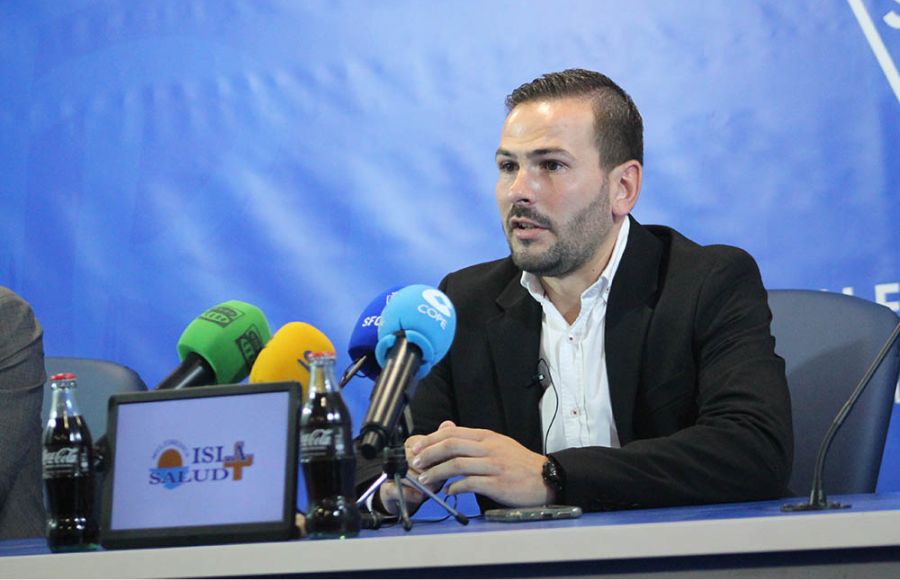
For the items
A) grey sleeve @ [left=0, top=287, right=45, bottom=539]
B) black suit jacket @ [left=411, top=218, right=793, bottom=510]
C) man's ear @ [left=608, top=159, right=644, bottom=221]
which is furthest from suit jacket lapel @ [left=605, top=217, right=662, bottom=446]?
grey sleeve @ [left=0, top=287, right=45, bottom=539]

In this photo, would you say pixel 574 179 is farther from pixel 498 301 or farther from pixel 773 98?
pixel 773 98

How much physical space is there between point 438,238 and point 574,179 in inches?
30.5

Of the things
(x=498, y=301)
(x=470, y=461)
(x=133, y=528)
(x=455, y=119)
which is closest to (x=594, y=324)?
(x=498, y=301)

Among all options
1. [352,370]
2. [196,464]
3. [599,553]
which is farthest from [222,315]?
[599,553]

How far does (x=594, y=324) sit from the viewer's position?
261 centimetres

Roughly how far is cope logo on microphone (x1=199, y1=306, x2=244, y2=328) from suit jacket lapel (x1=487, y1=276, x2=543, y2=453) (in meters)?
0.82

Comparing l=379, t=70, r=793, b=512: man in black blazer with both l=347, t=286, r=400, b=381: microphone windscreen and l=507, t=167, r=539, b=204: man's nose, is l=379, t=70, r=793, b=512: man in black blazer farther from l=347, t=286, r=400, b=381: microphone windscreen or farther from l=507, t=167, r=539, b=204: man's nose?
l=347, t=286, r=400, b=381: microphone windscreen

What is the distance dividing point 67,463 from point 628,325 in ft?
4.06

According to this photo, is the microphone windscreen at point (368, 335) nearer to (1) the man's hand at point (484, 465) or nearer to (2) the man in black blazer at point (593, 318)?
(1) the man's hand at point (484, 465)

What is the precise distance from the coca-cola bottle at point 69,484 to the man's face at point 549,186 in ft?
3.75

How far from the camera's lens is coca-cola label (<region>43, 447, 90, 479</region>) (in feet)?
5.65

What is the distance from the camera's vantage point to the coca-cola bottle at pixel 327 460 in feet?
5.06

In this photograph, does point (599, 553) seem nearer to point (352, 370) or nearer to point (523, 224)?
point (352, 370)

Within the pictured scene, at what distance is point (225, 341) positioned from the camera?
183cm
